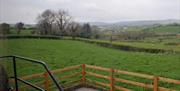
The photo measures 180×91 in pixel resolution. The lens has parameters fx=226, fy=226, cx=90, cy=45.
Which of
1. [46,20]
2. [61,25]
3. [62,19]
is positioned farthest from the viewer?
[62,19]

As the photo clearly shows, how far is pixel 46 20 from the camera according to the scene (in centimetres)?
3303

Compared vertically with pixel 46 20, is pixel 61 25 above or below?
below

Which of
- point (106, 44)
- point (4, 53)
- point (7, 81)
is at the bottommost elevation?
point (106, 44)

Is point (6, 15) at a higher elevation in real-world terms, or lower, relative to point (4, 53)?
higher

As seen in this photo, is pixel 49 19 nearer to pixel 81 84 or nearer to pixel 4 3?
pixel 81 84

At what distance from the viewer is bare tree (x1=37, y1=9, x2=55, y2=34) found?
28872 mm

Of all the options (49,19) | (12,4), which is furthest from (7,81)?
(49,19)

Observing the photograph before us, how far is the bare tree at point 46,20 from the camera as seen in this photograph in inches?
1137

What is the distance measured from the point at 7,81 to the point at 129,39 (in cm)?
2519

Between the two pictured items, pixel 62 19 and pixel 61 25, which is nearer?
pixel 61 25

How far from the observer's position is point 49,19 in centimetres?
3428

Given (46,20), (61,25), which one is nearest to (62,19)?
(61,25)

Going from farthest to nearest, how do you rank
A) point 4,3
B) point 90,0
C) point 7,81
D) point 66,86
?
1. point 90,0
2. point 66,86
3. point 7,81
4. point 4,3

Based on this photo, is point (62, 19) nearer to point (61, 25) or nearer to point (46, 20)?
point (61, 25)
